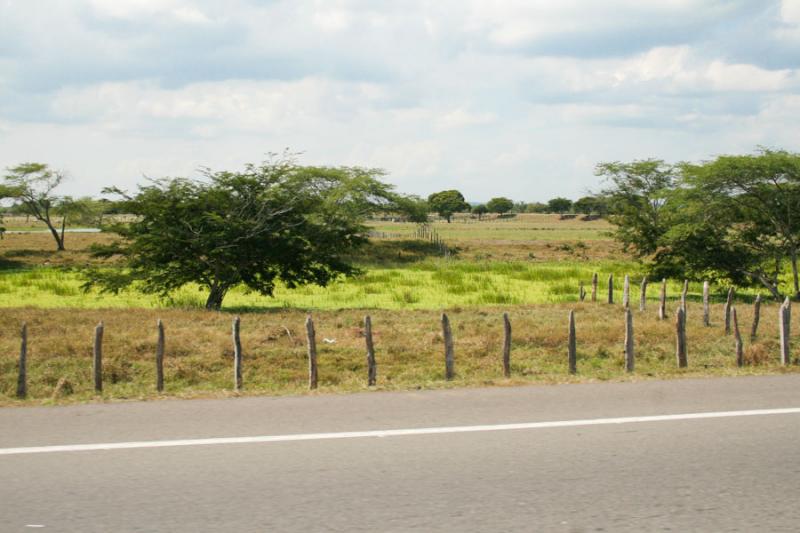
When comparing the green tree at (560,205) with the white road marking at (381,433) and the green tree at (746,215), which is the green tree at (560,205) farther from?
the white road marking at (381,433)

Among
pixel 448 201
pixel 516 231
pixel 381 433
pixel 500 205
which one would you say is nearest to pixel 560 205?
pixel 500 205

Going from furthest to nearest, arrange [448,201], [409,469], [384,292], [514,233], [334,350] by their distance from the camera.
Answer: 1. [448,201]
2. [514,233]
3. [384,292]
4. [334,350]
5. [409,469]

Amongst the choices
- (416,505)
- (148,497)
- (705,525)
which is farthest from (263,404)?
(705,525)

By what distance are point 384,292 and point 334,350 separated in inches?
588

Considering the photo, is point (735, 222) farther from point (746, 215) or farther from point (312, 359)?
point (312, 359)

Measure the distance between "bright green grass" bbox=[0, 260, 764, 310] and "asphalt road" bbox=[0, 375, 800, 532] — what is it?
1673cm

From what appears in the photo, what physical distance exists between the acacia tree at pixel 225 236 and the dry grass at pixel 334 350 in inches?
122

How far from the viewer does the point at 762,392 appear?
8867mm

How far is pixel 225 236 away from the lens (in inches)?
906

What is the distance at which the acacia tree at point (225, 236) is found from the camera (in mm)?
23047

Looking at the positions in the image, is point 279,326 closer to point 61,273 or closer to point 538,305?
point 538,305

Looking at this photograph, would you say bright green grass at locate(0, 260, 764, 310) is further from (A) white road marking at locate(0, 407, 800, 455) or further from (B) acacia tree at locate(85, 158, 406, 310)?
(A) white road marking at locate(0, 407, 800, 455)

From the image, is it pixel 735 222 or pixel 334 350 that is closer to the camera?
pixel 334 350

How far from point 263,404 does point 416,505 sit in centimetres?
373
